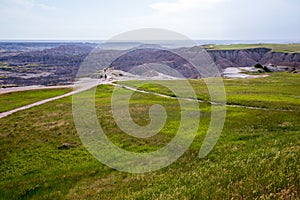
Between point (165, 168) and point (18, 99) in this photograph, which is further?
point (18, 99)

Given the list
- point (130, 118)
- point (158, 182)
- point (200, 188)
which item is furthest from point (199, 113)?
point (200, 188)

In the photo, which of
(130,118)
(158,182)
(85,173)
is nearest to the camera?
(158,182)

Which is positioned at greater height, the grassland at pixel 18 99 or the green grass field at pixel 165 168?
the green grass field at pixel 165 168

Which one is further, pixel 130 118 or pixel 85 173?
pixel 130 118

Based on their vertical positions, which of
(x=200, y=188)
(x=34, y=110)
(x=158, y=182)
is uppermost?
(x=200, y=188)

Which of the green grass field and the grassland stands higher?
the green grass field

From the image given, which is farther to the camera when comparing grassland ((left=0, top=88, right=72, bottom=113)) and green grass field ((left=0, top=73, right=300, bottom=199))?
grassland ((left=0, top=88, right=72, bottom=113))

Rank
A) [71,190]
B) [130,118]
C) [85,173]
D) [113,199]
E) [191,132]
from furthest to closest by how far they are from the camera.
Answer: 1. [130,118]
2. [191,132]
3. [85,173]
4. [71,190]
5. [113,199]

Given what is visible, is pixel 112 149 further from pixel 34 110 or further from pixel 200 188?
pixel 34 110
